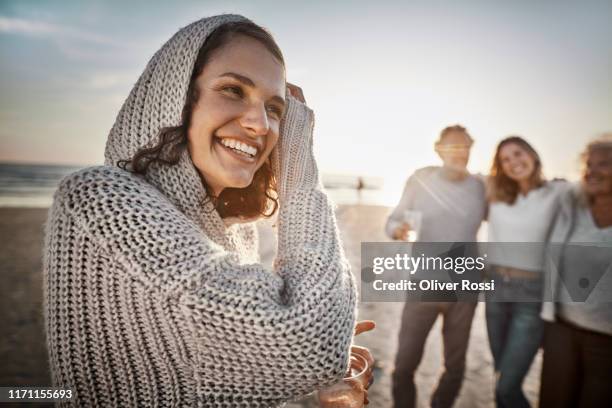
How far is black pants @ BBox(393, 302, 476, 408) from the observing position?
11.7ft

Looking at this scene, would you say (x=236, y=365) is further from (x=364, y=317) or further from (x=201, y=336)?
(x=364, y=317)

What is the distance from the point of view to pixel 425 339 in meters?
3.70

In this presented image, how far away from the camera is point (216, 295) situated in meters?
1.08

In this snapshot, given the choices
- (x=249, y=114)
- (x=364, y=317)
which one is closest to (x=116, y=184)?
(x=249, y=114)

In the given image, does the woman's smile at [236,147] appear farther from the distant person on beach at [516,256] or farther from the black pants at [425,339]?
the distant person on beach at [516,256]

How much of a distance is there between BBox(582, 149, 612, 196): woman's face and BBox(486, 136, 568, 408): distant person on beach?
398 millimetres

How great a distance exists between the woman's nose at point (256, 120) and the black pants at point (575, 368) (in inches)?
122

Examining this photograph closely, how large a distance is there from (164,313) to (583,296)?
3261 mm

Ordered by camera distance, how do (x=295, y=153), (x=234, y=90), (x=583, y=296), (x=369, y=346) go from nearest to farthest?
(x=234, y=90) → (x=295, y=153) → (x=583, y=296) → (x=369, y=346)

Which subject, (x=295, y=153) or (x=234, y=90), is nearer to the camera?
(x=234, y=90)

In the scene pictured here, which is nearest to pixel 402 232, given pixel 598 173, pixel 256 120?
pixel 598 173

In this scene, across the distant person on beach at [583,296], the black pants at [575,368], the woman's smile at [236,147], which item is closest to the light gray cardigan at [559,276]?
the distant person on beach at [583,296]

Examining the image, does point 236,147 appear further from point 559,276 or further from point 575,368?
point 575,368

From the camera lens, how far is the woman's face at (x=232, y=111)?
147cm
